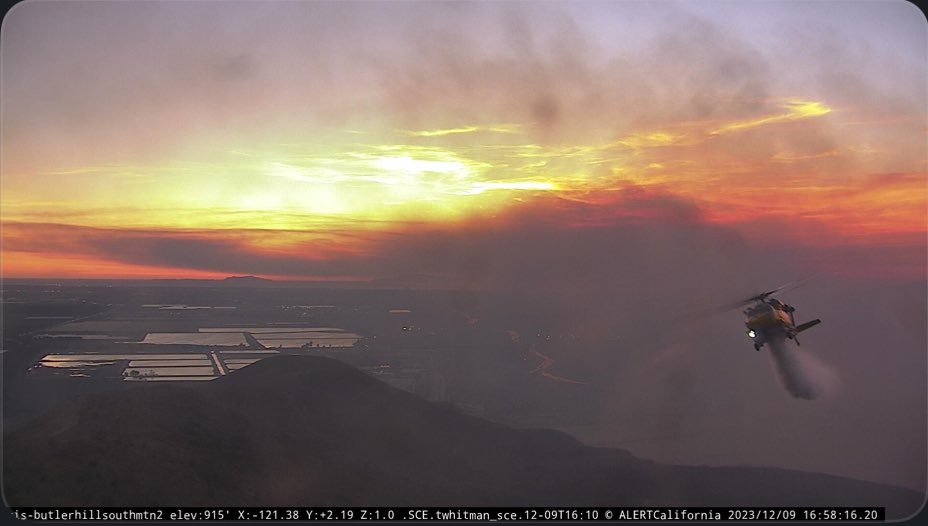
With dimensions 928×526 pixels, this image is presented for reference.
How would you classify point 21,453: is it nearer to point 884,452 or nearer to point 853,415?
point 884,452

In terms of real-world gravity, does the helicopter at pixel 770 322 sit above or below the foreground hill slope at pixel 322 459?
above

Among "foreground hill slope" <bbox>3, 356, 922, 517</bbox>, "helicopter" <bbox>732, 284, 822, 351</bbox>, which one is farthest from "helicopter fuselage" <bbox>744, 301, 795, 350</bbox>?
"foreground hill slope" <bbox>3, 356, 922, 517</bbox>

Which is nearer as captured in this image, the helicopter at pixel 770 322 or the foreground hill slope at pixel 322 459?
the helicopter at pixel 770 322

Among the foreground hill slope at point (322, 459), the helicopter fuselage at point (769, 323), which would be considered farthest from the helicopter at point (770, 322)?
the foreground hill slope at point (322, 459)

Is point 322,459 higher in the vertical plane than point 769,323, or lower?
lower

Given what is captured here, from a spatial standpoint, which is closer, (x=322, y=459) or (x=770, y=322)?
(x=770, y=322)

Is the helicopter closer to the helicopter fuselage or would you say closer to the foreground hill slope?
the helicopter fuselage

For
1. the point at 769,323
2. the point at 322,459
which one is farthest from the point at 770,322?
the point at 322,459

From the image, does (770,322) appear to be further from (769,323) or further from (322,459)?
(322,459)

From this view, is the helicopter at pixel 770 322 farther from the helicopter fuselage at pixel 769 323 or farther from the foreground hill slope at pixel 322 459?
the foreground hill slope at pixel 322 459
